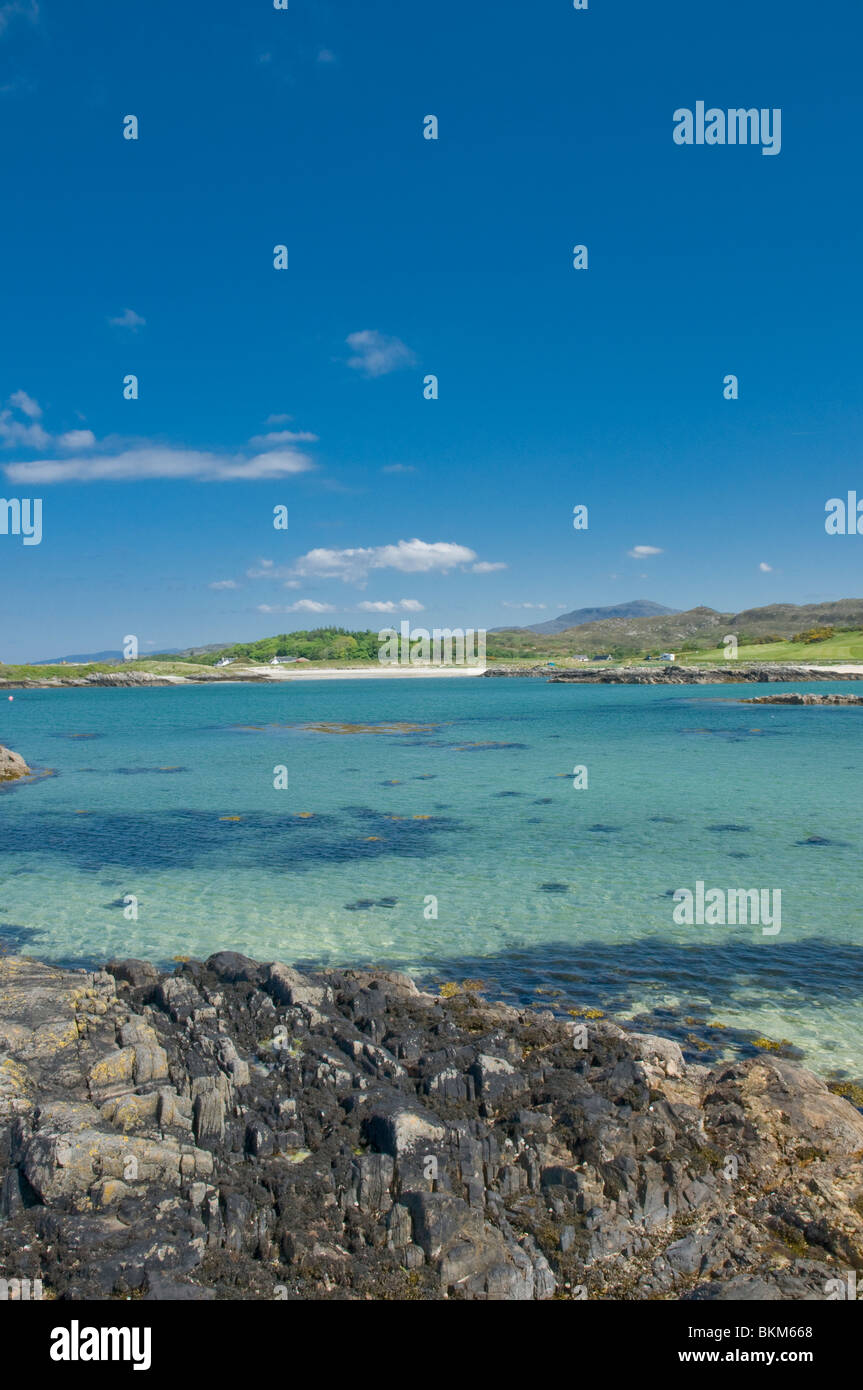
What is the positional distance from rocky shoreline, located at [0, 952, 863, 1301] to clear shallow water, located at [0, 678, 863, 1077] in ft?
10.4

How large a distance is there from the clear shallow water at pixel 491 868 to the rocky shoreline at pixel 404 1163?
3.16 meters

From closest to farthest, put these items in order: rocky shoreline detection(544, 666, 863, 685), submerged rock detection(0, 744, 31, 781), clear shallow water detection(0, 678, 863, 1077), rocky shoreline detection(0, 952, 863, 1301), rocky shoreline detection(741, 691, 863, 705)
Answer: rocky shoreline detection(0, 952, 863, 1301), clear shallow water detection(0, 678, 863, 1077), submerged rock detection(0, 744, 31, 781), rocky shoreline detection(741, 691, 863, 705), rocky shoreline detection(544, 666, 863, 685)

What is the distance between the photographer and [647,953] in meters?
17.6

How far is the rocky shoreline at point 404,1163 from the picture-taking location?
766cm

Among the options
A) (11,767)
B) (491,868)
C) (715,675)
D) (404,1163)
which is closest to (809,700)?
(715,675)

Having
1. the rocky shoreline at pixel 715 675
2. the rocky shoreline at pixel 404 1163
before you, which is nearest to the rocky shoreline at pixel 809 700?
the rocky shoreline at pixel 715 675

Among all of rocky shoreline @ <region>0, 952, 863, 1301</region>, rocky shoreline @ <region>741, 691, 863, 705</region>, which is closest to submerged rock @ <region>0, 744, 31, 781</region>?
rocky shoreline @ <region>0, 952, 863, 1301</region>

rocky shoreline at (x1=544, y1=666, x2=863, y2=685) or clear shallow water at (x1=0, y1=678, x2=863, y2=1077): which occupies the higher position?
rocky shoreline at (x1=544, y1=666, x2=863, y2=685)

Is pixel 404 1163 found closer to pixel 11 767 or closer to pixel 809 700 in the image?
pixel 11 767

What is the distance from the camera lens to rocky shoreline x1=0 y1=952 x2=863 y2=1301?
25.1 ft

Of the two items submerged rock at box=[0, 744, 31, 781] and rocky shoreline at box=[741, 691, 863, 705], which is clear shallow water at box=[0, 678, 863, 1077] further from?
rocky shoreline at box=[741, 691, 863, 705]
